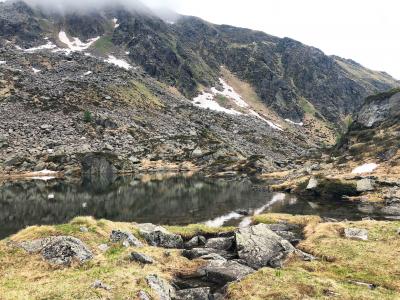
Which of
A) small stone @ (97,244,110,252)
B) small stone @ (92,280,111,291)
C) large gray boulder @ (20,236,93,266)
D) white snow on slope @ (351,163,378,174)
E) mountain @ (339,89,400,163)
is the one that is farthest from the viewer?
mountain @ (339,89,400,163)

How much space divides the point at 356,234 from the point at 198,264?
1580 cm

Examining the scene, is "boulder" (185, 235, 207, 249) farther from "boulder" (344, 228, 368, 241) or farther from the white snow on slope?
the white snow on slope

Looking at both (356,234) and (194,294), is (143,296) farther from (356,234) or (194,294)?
(356,234)

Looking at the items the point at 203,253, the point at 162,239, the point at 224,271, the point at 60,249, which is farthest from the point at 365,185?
the point at 60,249

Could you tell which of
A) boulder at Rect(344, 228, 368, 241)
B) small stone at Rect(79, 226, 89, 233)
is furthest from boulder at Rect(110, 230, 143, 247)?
boulder at Rect(344, 228, 368, 241)

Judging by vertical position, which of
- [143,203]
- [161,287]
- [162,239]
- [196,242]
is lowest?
[143,203]

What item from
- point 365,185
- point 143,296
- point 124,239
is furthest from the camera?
point 365,185

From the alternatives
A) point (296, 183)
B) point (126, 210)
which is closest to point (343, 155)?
point (296, 183)

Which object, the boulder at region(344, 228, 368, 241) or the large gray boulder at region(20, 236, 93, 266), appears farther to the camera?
the boulder at region(344, 228, 368, 241)

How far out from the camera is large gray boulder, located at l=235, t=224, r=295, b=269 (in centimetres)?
3178

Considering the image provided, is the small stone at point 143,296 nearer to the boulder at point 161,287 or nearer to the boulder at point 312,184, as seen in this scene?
the boulder at point 161,287

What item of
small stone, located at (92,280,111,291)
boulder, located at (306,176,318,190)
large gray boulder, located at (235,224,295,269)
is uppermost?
small stone, located at (92,280,111,291)

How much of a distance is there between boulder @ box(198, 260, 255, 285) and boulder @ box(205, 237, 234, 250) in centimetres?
545

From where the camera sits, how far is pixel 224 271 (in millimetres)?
29156
